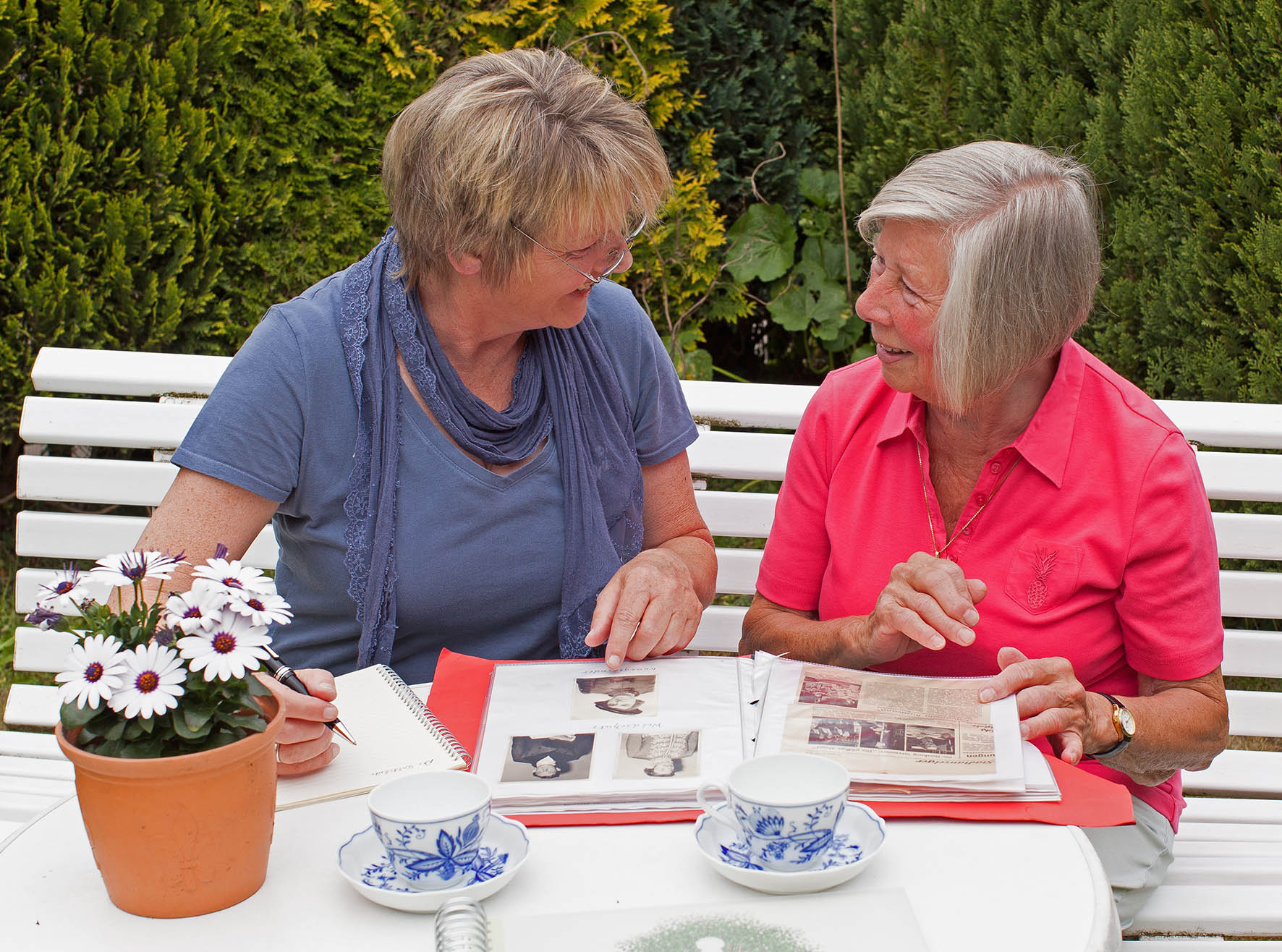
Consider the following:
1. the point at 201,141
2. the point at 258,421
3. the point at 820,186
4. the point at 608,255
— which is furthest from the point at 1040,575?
the point at 820,186

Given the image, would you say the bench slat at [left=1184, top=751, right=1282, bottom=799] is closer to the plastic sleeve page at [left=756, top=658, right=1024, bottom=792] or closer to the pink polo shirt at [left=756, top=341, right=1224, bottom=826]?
the pink polo shirt at [left=756, top=341, right=1224, bottom=826]

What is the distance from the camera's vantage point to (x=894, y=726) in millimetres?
1657

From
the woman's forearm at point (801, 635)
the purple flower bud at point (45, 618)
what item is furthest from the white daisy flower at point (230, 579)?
the woman's forearm at point (801, 635)

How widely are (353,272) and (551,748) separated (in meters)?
1.04

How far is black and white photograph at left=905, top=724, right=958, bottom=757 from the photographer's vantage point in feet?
5.24

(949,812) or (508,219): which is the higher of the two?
(508,219)

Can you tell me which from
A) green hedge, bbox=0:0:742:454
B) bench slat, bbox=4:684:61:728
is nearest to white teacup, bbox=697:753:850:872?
bench slat, bbox=4:684:61:728

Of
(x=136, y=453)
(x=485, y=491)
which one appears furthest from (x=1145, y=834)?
(x=136, y=453)

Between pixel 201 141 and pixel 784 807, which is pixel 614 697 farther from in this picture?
pixel 201 141

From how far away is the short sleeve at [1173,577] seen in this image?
6.47 ft

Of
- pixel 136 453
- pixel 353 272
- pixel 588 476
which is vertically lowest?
pixel 136 453

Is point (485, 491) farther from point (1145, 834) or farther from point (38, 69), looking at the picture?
point (38, 69)

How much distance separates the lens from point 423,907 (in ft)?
4.19

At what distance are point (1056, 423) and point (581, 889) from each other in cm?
119
